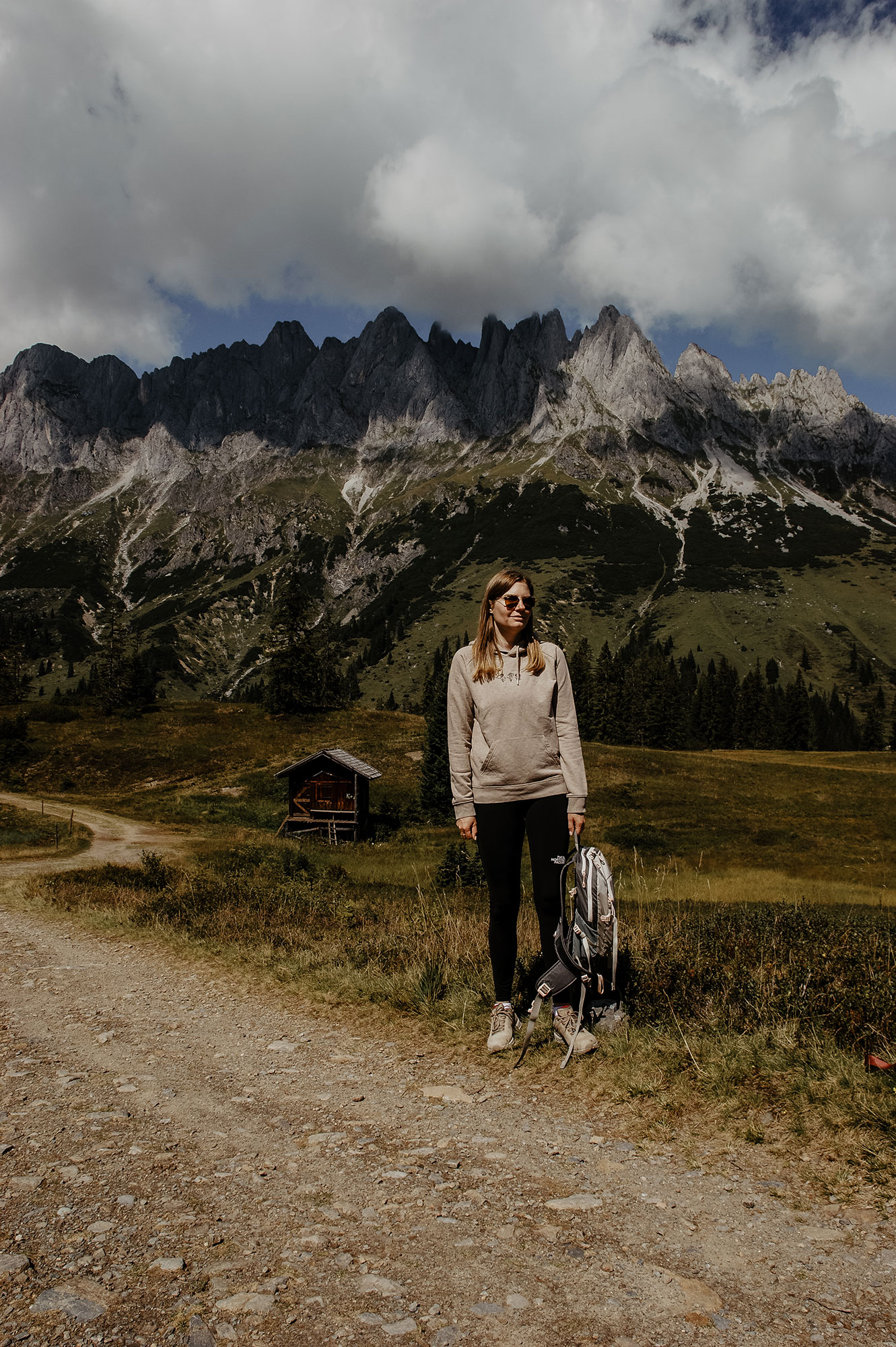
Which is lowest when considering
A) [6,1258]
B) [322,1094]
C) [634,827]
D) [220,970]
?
[634,827]

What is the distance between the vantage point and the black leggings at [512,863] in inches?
249

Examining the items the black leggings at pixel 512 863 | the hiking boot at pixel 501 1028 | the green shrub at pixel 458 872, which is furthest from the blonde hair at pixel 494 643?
the green shrub at pixel 458 872

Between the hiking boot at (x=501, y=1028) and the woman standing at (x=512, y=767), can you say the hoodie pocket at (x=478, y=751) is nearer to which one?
the woman standing at (x=512, y=767)

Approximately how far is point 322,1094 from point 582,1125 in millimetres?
1970

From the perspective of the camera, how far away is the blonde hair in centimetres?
651

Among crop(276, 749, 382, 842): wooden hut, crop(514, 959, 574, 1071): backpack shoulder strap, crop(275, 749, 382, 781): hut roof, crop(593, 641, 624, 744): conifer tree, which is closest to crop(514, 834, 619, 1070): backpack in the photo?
crop(514, 959, 574, 1071): backpack shoulder strap

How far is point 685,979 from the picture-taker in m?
6.73

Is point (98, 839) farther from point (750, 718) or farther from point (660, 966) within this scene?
point (750, 718)

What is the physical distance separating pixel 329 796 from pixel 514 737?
133ft

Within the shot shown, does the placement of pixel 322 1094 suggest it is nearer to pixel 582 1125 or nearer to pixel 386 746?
pixel 582 1125

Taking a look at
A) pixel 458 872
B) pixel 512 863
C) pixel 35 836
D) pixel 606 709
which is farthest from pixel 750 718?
pixel 512 863

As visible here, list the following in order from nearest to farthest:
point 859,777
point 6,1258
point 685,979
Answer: point 6,1258 → point 685,979 → point 859,777

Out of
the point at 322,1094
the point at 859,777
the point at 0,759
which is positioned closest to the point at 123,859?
the point at 322,1094

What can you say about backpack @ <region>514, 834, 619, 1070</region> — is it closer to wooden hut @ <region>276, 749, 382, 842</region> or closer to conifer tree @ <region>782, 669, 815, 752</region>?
wooden hut @ <region>276, 749, 382, 842</region>
